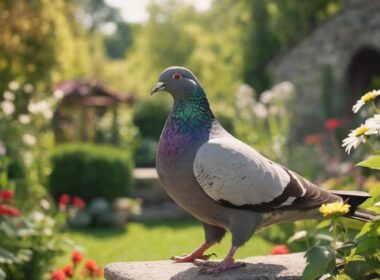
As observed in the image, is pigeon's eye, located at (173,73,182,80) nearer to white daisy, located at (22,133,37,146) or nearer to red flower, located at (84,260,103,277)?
red flower, located at (84,260,103,277)

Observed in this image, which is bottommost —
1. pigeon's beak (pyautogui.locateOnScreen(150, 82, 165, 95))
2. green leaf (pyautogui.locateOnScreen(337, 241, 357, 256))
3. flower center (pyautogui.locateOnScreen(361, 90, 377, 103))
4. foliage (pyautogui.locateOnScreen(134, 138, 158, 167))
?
green leaf (pyautogui.locateOnScreen(337, 241, 357, 256))

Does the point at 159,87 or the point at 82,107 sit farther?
the point at 82,107

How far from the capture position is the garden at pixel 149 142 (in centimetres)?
404

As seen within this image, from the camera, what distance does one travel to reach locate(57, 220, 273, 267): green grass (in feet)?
24.0

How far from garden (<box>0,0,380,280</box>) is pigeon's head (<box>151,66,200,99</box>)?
27.0 inches

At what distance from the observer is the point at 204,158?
8.41 ft

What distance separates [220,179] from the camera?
2564mm

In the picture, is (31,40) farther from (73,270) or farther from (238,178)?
(238,178)

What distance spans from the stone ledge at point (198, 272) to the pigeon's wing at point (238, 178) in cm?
27

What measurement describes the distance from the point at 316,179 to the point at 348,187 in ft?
6.24

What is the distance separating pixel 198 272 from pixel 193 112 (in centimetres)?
66

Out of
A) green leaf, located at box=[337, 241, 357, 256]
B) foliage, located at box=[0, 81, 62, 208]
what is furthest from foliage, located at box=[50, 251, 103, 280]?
foliage, located at box=[0, 81, 62, 208]

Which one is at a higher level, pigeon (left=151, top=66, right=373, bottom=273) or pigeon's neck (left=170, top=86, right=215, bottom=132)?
pigeon's neck (left=170, top=86, right=215, bottom=132)

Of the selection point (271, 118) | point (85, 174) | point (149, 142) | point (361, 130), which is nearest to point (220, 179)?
point (361, 130)
